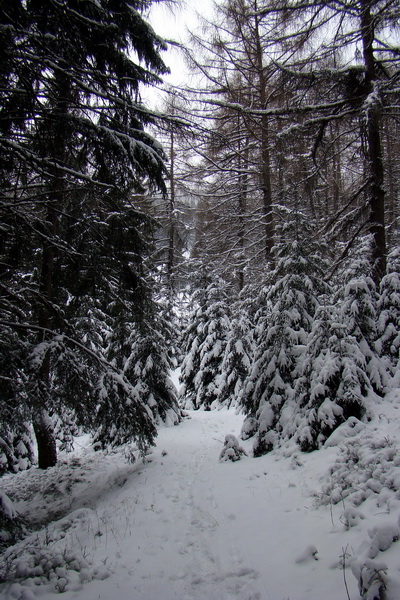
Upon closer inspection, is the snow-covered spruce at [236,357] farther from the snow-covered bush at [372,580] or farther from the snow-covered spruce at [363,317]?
the snow-covered bush at [372,580]

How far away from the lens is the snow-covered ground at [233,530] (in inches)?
129

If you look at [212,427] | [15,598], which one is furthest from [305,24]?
[212,427]

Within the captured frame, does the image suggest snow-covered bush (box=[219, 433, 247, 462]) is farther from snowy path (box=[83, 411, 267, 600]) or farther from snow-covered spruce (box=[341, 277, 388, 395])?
snow-covered spruce (box=[341, 277, 388, 395])

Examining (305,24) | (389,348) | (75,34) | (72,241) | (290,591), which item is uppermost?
(305,24)

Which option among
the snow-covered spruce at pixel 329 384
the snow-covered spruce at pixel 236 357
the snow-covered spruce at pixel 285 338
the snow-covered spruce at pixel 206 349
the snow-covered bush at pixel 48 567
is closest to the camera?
the snow-covered bush at pixel 48 567

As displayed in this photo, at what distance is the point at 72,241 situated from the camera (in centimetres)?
796

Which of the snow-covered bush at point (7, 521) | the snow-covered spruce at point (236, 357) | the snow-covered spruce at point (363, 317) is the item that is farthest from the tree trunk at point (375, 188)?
the snow-covered bush at point (7, 521)

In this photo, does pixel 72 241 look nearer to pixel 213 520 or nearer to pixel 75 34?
pixel 75 34

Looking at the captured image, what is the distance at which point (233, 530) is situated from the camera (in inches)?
179

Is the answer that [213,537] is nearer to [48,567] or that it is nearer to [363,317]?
[48,567]

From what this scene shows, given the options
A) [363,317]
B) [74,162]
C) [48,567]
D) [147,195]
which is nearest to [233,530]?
[48,567]

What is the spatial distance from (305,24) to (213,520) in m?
9.47

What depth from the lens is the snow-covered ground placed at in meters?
3.29

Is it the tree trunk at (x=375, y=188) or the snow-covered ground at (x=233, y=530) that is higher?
the tree trunk at (x=375, y=188)
